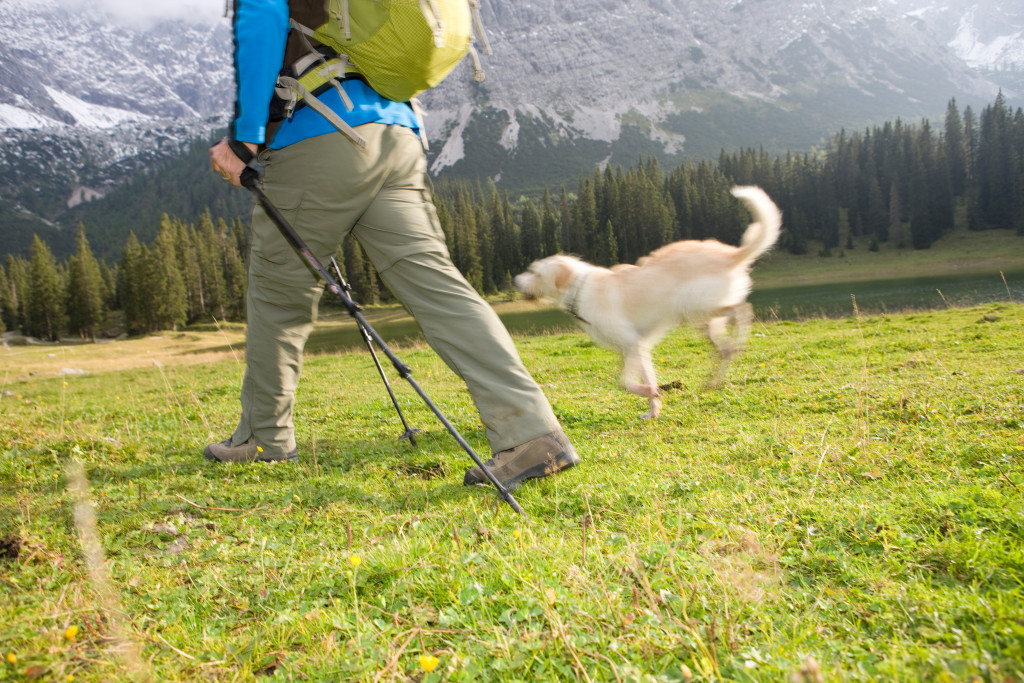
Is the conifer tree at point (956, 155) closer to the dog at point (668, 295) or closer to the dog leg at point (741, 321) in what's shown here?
the dog leg at point (741, 321)

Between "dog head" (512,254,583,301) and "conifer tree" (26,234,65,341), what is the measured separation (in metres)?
82.4

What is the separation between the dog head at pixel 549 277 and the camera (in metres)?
5.86

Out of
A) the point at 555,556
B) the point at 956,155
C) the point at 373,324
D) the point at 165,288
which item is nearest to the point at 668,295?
the point at 555,556

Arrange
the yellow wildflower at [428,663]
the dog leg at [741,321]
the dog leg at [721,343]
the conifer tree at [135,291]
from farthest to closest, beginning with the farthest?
1. the conifer tree at [135,291]
2. the dog leg at [721,343]
3. the dog leg at [741,321]
4. the yellow wildflower at [428,663]

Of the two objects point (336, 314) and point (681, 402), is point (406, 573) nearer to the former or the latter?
point (681, 402)

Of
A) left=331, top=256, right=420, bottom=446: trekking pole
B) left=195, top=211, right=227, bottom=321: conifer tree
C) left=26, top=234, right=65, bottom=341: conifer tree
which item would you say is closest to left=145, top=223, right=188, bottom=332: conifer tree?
left=195, top=211, right=227, bottom=321: conifer tree

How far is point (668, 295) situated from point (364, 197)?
3186 mm

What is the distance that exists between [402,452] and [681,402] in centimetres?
296

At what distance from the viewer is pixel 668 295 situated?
529 centimetres

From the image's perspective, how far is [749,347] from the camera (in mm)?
9922

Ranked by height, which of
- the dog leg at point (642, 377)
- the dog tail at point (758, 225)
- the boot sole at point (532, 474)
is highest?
the dog tail at point (758, 225)

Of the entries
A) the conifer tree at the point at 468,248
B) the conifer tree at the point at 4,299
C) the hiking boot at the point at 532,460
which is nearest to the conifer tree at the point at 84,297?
the conifer tree at the point at 4,299

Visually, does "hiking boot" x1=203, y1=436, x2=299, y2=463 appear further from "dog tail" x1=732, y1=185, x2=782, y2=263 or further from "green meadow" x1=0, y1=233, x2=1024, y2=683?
"dog tail" x1=732, y1=185, x2=782, y2=263

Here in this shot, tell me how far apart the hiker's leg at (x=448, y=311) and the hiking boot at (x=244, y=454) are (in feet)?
5.41
